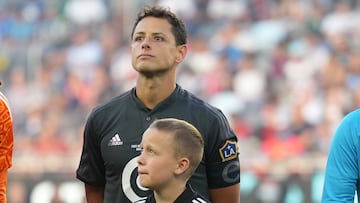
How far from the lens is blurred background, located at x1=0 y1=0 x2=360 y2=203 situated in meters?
11.9

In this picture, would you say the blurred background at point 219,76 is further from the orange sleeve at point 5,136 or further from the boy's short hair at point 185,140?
the boy's short hair at point 185,140

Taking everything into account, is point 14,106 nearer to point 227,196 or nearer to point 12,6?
point 12,6

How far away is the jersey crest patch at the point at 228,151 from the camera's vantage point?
5036mm

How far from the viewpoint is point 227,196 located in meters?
5.15

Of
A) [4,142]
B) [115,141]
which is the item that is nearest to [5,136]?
[4,142]

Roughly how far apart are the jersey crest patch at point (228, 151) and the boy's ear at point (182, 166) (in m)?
0.54

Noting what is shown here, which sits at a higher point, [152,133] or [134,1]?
[134,1]

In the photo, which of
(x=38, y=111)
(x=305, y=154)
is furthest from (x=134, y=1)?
(x=305, y=154)

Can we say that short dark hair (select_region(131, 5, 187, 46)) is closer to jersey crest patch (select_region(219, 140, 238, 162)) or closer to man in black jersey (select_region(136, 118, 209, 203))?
jersey crest patch (select_region(219, 140, 238, 162))

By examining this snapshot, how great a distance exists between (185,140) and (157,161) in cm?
17

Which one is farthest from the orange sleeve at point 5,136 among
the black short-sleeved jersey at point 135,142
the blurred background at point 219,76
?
the blurred background at point 219,76

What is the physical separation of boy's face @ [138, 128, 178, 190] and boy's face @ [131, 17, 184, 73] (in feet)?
2.06

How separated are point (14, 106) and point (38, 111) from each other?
437 millimetres

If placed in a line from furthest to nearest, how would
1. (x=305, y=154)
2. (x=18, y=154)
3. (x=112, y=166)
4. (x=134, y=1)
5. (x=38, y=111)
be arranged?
(x=134, y=1) → (x=38, y=111) → (x=18, y=154) → (x=305, y=154) → (x=112, y=166)
